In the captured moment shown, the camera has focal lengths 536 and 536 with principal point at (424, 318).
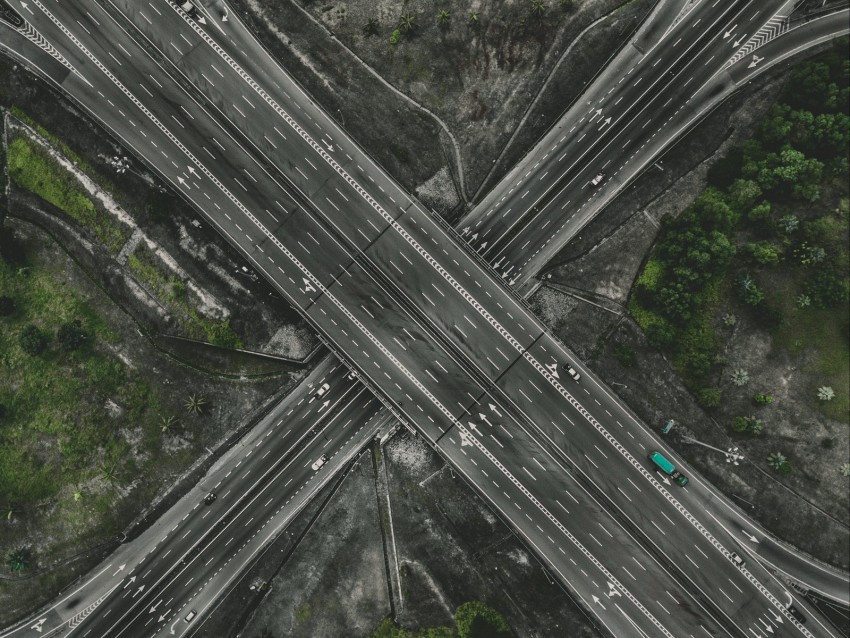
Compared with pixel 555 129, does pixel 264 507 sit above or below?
below

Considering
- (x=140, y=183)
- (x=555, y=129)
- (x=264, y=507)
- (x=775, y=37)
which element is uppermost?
(x=775, y=37)

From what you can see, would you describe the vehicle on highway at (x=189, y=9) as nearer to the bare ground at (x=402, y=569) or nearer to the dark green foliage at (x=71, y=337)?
the dark green foliage at (x=71, y=337)

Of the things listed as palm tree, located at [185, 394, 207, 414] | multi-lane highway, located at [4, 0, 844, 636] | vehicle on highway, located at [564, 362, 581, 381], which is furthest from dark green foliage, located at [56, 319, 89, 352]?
vehicle on highway, located at [564, 362, 581, 381]

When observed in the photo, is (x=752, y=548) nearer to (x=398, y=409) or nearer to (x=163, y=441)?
(x=398, y=409)

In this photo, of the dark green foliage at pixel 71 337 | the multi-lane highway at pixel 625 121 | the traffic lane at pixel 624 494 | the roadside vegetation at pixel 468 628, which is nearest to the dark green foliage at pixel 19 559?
the dark green foliage at pixel 71 337

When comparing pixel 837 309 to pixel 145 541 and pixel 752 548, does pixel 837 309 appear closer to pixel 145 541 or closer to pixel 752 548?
pixel 752 548

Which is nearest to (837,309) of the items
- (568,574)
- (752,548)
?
(752,548)
